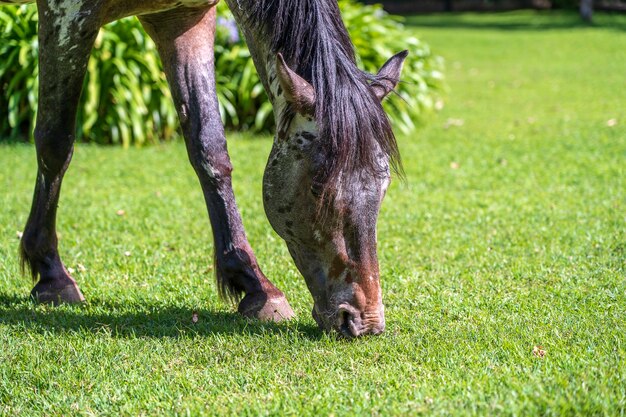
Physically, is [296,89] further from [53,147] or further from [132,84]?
[132,84]

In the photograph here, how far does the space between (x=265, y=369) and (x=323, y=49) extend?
1.25m

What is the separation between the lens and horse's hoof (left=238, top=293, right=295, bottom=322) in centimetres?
374

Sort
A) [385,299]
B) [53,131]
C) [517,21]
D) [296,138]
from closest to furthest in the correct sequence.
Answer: [296,138] → [53,131] → [385,299] → [517,21]

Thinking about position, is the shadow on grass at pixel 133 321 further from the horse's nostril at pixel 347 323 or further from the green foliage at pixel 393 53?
the green foliage at pixel 393 53

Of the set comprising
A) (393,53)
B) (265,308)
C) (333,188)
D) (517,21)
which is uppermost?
(333,188)

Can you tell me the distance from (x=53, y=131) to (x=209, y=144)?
29.8 inches

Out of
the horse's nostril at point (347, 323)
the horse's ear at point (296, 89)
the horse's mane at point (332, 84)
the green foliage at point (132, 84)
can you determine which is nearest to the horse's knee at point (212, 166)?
the horse's mane at point (332, 84)

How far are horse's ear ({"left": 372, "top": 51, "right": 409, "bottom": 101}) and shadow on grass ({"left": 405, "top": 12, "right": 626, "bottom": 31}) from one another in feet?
64.9

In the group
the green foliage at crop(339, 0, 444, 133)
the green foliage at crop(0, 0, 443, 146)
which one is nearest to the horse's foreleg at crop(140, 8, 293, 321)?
the green foliage at crop(0, 0, 443, 146)

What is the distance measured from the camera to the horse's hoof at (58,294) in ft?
13.6

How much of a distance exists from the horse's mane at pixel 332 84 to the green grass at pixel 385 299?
0.26m

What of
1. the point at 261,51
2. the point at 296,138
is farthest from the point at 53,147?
the point at 296,138

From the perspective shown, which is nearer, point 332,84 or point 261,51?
point 332,84

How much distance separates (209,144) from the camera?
13.0 ft
